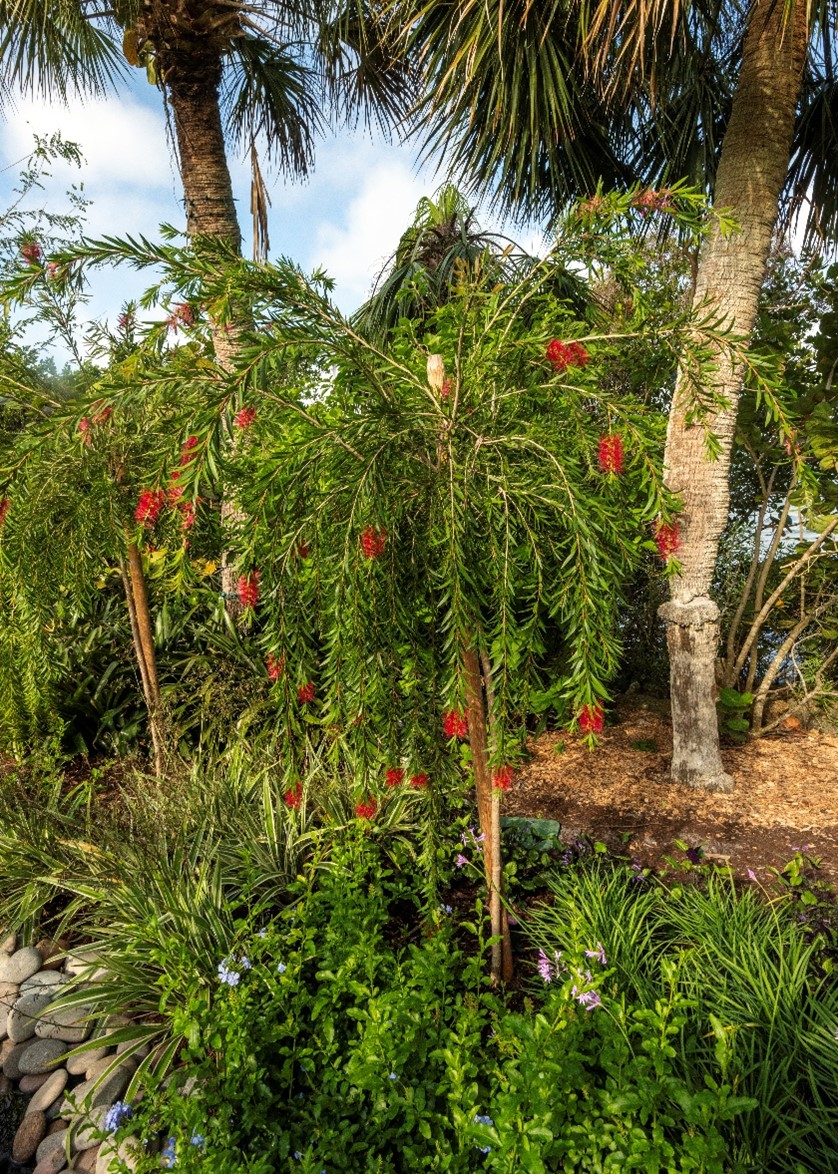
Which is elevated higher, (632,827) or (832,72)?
(832,72)

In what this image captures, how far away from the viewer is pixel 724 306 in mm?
2758

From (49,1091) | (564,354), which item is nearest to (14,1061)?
(49,1091)

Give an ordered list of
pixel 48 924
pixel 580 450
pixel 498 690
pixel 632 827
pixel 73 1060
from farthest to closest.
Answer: pixel 632 827
pixel 48 924
pixel 73 1060
pixel 580 450
pixel 498 690

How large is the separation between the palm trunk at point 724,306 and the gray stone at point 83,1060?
2412 mm

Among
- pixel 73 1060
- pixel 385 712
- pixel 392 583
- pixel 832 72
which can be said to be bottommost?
pixel 73 1060

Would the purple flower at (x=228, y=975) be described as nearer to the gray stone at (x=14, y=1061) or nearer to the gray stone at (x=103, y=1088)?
the gray stone at (x=103, y=1088)

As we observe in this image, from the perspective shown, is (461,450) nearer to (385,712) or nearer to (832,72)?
(385,712)

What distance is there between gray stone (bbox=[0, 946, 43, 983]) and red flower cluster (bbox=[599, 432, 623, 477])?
2401 millimetres

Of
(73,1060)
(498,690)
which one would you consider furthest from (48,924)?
(498,690)

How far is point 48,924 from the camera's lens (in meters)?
2.38

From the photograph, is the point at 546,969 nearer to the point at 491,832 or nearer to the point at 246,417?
the point at 491,832

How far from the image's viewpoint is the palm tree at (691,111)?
2.60 m

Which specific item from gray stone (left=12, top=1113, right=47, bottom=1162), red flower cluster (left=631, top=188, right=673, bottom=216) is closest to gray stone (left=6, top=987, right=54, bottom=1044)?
gray stone (left=12, top=1113, right=47, bottom=1162)

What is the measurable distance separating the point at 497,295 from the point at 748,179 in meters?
1.94
